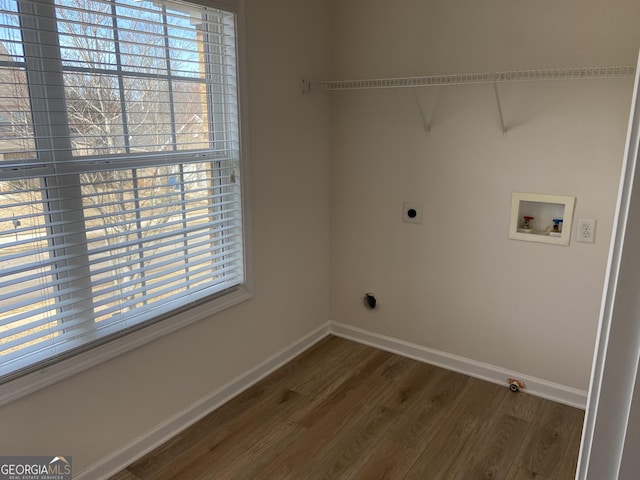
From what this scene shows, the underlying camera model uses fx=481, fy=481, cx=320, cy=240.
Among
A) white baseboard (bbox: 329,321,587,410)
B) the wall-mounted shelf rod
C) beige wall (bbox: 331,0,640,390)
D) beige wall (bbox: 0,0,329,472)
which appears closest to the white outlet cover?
beige wall (bbox: 331,0,640,390)

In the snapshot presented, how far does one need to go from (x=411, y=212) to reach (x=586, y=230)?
0.91m

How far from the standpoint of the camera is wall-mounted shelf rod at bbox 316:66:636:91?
2078mm

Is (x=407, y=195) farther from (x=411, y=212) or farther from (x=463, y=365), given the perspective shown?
(x=463, y=365)

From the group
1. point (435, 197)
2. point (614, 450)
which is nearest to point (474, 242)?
point (435, 197)

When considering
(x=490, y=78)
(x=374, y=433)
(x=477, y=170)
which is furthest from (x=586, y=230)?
(x=374, y=433)

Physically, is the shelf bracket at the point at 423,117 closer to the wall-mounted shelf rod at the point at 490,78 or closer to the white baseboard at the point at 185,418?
the wall-mounted shelf rod at the point at 490,78

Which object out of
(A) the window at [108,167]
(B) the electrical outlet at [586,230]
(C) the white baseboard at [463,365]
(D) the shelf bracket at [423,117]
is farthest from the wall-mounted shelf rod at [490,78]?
(C) the white baseboard at [463,365]

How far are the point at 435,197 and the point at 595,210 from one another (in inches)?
31.2

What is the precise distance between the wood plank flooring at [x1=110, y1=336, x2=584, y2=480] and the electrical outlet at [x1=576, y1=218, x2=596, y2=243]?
2.93 feet

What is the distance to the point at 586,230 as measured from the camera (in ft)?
7.60

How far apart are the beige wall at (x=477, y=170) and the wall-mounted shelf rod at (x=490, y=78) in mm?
67

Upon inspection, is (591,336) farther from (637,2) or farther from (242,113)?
(242,113)

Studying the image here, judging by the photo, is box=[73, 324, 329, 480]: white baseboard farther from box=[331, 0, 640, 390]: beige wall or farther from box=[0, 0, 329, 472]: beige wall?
box=[331, 0, 640, 390]: beige wall

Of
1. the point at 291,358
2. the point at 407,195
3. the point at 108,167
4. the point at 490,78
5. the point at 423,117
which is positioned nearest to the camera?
the point at 108,167
